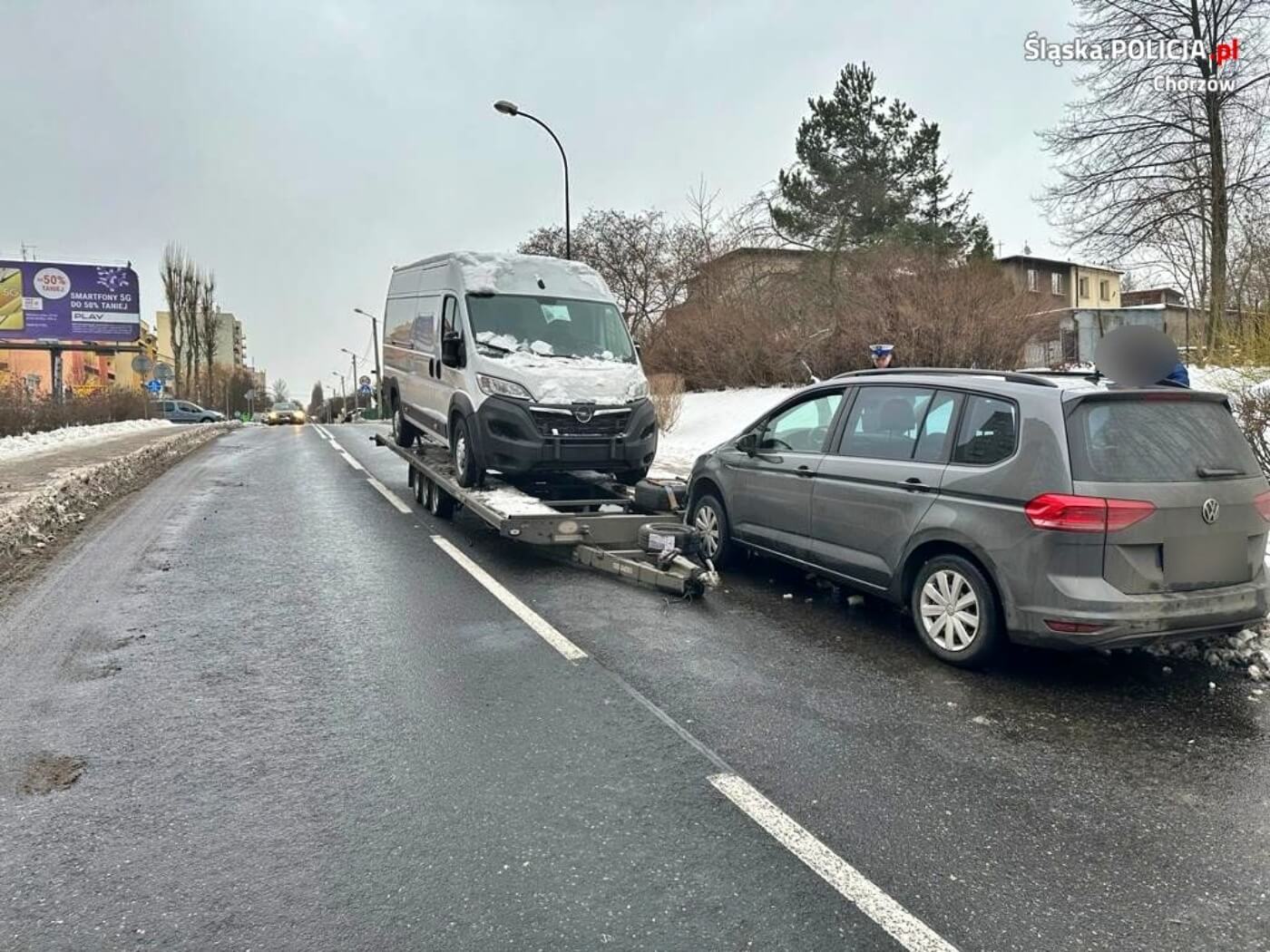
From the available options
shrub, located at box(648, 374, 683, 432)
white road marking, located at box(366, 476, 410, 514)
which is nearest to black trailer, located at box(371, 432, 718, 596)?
white road marking, located at box(366, 476, 410, 514)

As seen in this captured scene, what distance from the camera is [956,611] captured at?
512cm

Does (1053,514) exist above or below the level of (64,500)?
above

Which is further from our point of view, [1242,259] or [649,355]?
[649,355]

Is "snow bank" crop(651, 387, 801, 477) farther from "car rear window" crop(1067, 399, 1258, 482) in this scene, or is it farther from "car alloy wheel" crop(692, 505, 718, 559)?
"car rear window" crop(1067, 399, 1258, 482)

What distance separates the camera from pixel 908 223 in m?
35.0

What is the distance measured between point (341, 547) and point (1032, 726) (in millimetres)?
6698

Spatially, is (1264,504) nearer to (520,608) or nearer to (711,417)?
(520,608)

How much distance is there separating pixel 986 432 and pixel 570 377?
457 cm

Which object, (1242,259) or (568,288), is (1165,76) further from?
(568,288)

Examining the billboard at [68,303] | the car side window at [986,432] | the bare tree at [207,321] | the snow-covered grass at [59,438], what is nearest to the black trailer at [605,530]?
the car side window at [986,432]

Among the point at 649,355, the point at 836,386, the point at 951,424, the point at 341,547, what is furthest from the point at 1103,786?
the point at 649,355

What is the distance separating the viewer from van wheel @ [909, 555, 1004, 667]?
4.93 meters

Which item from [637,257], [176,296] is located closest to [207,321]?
[176,296]

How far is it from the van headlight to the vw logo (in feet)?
18.6
